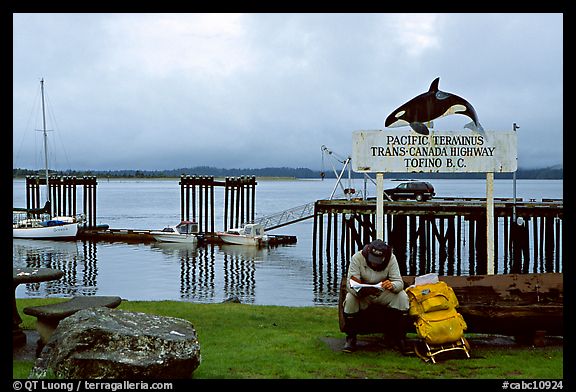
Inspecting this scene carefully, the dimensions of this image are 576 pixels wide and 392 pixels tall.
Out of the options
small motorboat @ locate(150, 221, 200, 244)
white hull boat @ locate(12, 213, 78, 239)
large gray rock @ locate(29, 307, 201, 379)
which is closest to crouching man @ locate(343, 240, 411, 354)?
large gray rock @ locate(29, 307, 201, 379)

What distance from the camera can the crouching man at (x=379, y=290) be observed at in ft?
28.1

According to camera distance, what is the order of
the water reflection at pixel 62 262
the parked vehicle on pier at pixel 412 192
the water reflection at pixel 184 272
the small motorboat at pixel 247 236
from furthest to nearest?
the small motorboat at pixel 247 236
the parked vehicle on pier at pixel 412 192
the water reflection at pixel 62 262
the water reflection at pixel 184 272

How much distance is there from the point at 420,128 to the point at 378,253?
13.4 feet

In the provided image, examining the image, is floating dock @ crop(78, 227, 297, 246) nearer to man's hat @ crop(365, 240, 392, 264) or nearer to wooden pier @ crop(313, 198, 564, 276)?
wooden pier @ crop(313, 198, 564, 276)

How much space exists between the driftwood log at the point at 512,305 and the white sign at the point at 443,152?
3053 mm

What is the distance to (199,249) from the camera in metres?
46.9

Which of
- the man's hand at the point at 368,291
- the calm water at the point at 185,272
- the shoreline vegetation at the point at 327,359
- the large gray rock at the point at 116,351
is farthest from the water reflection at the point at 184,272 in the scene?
the large gray rock at the point at 116,351

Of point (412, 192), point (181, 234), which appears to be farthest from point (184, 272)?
point (412, 192)

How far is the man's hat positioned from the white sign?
350 cm

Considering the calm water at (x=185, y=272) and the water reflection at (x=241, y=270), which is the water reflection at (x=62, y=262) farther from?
the water reflection at (x=241, y=270)

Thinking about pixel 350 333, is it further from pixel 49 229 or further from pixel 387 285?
pixel 49 229

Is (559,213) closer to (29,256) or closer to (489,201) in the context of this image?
(489,201)

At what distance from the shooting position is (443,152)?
1204 centimetres
